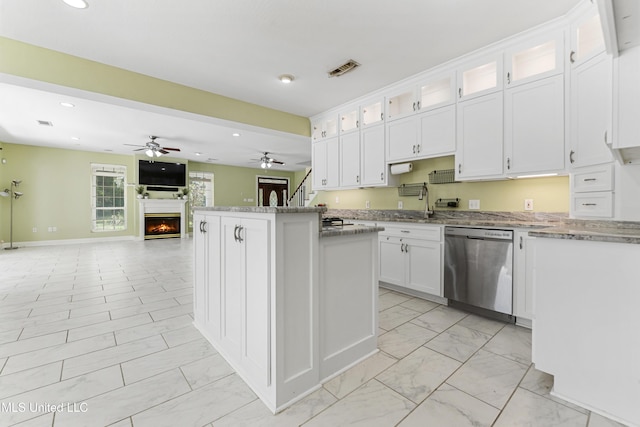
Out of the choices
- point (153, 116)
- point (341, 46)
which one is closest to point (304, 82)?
point (341, 46)

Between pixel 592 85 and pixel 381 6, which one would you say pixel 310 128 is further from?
pixel 592 85

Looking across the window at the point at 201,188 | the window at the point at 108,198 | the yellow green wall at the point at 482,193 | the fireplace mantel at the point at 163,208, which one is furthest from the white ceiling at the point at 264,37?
the window at the point at 201,188

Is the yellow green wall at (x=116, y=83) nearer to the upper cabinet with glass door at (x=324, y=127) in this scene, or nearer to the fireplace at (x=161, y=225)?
the upper cabinet with glass door at (x=324, y=127)

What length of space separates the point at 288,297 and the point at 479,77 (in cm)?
338

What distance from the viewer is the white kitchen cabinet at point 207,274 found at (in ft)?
6.91

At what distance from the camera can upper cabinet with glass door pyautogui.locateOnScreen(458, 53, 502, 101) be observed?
295cm

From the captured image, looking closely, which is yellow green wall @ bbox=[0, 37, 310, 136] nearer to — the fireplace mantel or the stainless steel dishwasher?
the stainless steel dishwasher

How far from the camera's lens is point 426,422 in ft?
4.57

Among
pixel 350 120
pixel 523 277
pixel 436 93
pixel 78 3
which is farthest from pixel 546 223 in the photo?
pixel 78 3

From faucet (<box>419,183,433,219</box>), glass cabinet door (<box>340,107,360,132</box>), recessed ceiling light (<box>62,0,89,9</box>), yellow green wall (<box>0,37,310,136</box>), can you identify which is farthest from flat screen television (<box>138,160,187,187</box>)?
faucet (<box>419,183,433,219</box>)

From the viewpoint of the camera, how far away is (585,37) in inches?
93.7

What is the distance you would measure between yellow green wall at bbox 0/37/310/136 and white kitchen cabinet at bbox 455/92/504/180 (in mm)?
3159

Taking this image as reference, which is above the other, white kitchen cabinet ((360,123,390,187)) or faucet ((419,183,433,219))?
white kitchen cabinet ((360,123,390,187))

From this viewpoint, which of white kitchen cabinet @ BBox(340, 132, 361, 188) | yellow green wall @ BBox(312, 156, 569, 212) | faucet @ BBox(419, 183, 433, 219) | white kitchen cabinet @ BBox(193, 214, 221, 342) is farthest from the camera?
white kitchen cabinet @ BBox(340, 132, 361, 188)
